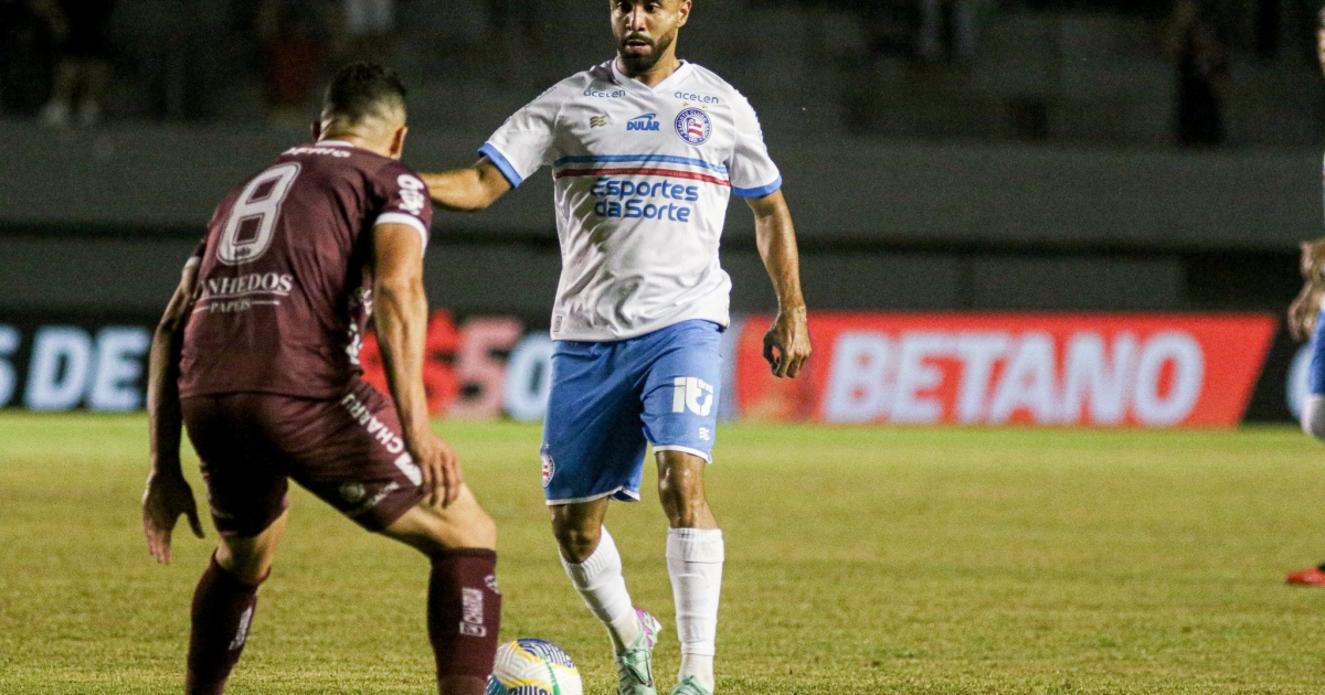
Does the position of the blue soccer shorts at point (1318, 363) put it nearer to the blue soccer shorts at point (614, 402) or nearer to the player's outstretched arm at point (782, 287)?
the player's outstretched arm at point (782, 287)

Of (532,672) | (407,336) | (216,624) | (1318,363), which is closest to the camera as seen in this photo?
(407,336)

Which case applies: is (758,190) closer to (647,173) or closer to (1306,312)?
(647,173)

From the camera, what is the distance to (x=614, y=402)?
645cm

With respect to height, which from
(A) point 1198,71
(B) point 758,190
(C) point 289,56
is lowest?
(B) point 758,190

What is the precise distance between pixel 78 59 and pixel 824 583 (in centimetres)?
1525

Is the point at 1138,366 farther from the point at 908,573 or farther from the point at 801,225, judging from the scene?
the point at 908,573

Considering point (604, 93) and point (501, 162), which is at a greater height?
point (604, 93)

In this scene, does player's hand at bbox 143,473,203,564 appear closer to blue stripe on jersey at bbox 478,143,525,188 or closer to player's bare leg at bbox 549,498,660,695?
player's bare leg at bbox 549,498,660,695

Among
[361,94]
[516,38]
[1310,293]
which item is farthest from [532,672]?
[516,38]

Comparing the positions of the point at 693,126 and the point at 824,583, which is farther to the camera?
Result: the point at 824,583

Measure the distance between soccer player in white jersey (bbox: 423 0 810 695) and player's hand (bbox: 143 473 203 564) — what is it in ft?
4.63

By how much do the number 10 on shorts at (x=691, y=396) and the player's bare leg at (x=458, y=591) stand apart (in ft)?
3.82

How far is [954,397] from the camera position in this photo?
22.6m

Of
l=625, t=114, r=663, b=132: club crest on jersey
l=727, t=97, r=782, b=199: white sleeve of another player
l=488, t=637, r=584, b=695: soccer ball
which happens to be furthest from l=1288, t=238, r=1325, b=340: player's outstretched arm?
l=488, t=637, r=584, b=695: soccer ball
